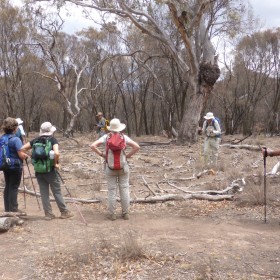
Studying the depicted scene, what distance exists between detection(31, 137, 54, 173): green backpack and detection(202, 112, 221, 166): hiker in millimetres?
6325

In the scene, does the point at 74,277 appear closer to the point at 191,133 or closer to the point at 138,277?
the point at 138,277

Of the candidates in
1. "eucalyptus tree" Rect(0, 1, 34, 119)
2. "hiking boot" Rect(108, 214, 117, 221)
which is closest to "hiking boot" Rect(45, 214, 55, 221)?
"hiking boot" Rect(108, 214, 117, 221)

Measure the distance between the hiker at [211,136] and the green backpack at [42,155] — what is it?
6.32 m

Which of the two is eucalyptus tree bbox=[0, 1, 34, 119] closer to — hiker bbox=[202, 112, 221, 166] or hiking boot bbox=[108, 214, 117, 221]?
hiker bbox=[202, 112, 221, 166]

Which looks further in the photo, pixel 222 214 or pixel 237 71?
pixel 237 71

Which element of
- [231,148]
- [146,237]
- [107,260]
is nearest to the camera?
[107,260]

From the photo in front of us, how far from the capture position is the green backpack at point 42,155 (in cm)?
620

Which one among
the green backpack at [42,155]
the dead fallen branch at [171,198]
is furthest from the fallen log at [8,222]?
the dead fallen branch at [171,198]

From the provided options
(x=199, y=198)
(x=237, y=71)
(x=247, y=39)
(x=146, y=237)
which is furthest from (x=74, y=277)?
(x=237, y=71)

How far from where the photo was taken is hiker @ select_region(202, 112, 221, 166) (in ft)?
38.1

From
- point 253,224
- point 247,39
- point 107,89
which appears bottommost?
point 253,224

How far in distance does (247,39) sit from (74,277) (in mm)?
32206

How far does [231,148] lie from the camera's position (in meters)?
17.4

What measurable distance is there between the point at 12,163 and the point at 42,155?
568 millimetres
